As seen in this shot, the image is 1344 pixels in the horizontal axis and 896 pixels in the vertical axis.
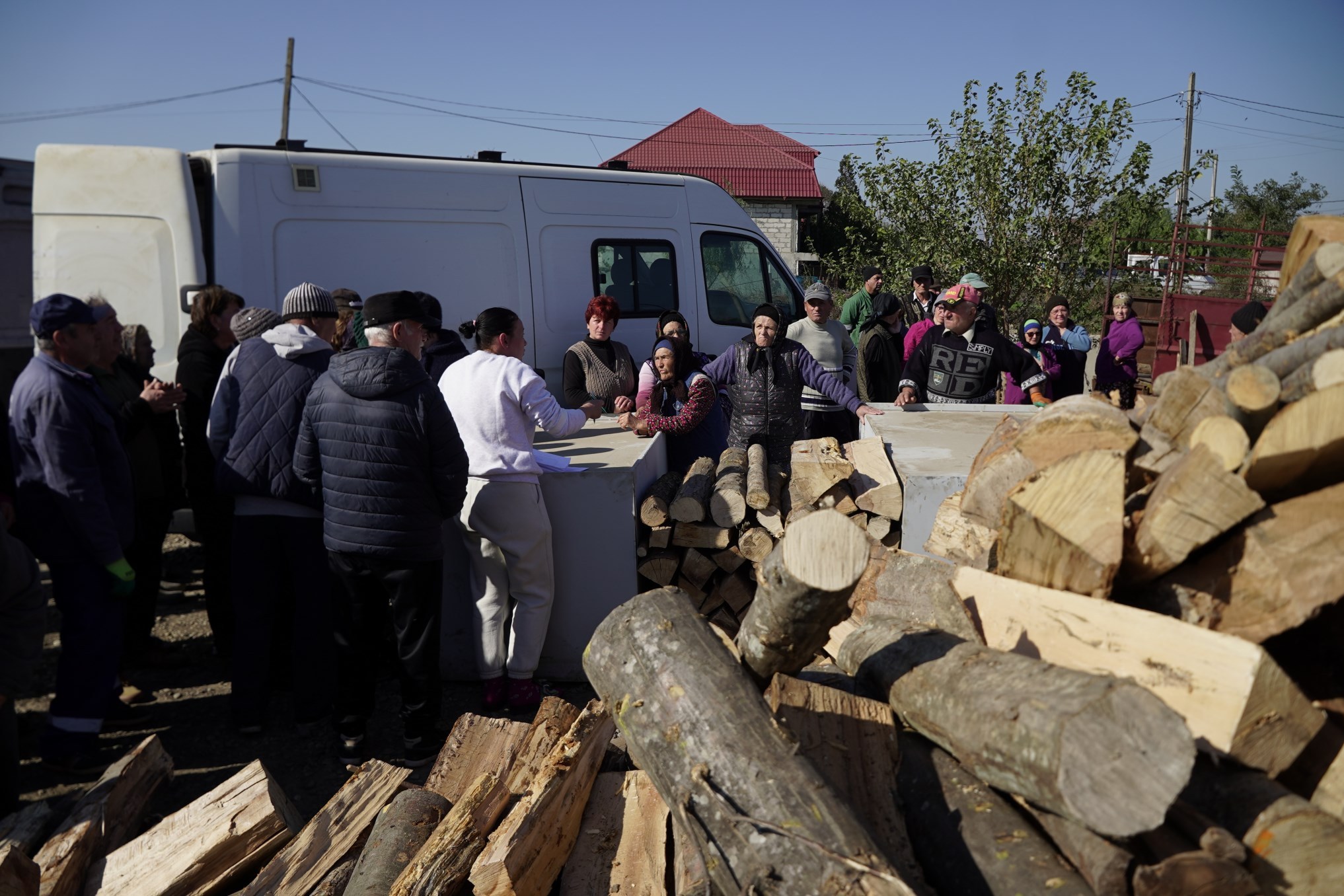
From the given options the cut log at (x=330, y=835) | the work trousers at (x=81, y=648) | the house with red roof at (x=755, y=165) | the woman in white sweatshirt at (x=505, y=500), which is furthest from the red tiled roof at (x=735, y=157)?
the cut log at (x=330, y=835)

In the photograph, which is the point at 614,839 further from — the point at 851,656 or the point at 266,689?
the point at 266,689

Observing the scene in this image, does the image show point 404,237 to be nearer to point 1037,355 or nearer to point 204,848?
point 204,848

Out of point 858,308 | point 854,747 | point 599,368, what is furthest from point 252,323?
point 858,308

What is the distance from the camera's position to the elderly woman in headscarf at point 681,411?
5.74 m

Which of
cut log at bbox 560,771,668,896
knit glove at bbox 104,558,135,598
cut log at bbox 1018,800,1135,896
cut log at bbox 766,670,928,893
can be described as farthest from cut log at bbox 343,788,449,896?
knit glove at bbox 104,558,135,598

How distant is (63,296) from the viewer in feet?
13.1

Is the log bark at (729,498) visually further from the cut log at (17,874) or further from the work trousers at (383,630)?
the cut log at (17,874)

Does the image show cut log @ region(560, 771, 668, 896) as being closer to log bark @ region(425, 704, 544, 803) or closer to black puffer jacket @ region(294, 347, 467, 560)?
log bark @ region(425, 704, 544, 803)

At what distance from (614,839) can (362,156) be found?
5353 millimetres

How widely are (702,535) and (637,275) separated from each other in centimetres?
318

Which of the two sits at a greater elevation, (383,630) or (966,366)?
(966,366)

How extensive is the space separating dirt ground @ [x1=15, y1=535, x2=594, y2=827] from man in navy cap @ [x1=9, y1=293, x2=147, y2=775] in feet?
0.86

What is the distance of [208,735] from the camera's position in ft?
14.6

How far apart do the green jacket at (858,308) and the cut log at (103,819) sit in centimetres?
756
